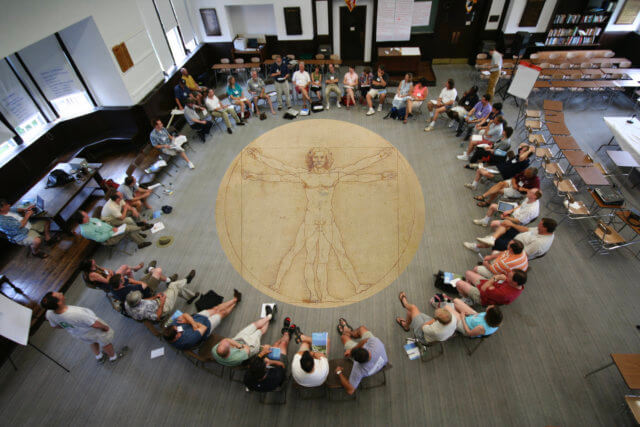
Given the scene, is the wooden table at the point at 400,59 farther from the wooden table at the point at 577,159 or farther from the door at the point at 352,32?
the wooden table at the point at 577,159

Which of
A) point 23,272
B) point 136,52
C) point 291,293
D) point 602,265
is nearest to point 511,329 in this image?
point 602,265

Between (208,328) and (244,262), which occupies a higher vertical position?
(208,328)

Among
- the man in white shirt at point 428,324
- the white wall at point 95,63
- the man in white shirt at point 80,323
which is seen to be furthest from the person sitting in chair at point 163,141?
the man in white shirt at point 428,324

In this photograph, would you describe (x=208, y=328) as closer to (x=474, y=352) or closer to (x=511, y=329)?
(x=474, y=352)

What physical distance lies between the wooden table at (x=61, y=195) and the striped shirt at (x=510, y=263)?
7.59 metres

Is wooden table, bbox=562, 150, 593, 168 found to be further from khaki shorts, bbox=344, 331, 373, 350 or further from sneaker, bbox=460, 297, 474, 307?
khaki shorts, bbox=344, 331, 373, 350

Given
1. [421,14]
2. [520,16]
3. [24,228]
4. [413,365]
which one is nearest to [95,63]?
[24,228]

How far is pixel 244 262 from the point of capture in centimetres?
585

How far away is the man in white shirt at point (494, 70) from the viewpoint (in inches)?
349

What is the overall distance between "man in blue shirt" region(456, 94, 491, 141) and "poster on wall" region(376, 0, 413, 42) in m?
4.46

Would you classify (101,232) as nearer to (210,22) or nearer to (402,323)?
(402,323)

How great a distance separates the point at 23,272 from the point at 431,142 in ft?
29.8

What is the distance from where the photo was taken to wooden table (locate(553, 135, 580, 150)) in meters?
6.69

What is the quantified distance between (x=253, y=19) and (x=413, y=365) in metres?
11.6
